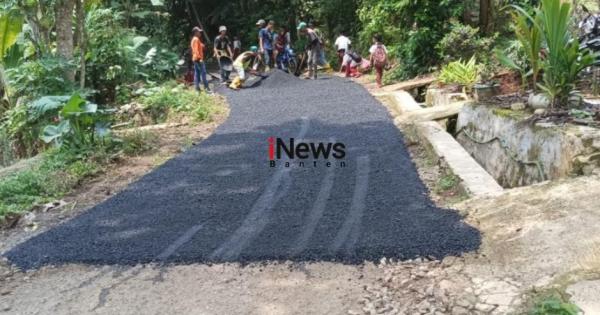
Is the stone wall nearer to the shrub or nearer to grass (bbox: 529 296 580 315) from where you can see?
the shrub

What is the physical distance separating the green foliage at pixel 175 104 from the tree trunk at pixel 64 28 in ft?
5.92

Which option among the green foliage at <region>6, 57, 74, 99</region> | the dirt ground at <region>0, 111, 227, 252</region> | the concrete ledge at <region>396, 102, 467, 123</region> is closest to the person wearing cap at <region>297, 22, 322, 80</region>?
the dirt ground at <region>0, 111, 227, 252</region>

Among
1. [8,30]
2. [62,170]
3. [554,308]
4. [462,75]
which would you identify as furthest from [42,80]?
[554,308]

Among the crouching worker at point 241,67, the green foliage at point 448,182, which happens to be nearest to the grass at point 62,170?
the crouching worker at point 241,67

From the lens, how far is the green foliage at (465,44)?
10398mm

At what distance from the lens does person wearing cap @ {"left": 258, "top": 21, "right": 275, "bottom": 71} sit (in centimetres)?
1339

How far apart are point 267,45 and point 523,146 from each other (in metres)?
9.30

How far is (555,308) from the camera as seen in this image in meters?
2.67

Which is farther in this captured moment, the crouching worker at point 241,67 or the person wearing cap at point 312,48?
the person wearing cap at point 312,48

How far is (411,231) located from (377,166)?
6.07 feet

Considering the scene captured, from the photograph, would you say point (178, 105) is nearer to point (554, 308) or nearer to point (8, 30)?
point (8, 30)

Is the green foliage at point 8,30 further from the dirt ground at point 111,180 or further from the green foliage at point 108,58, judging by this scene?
the dirt ground at point 111,180

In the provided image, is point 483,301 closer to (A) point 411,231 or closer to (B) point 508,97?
(A) point 411,231

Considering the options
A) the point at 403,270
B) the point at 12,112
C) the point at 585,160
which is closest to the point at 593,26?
the point at 585,160
